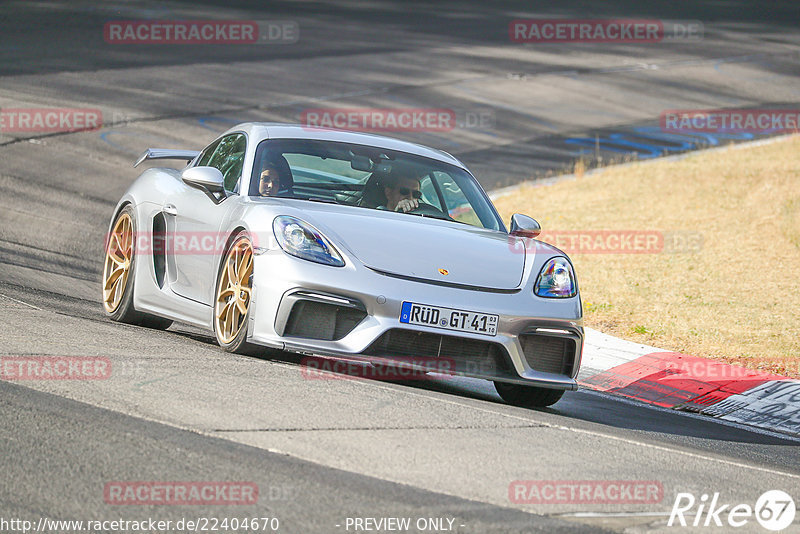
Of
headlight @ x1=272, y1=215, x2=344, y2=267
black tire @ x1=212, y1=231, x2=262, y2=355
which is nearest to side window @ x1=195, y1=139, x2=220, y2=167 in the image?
black tire @ x1=212, y1=231, x2=262, y2=355

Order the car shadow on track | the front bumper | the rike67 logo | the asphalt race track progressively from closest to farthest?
the asphalt race track, the rike67 logo, the front bumper, the car shadow on track

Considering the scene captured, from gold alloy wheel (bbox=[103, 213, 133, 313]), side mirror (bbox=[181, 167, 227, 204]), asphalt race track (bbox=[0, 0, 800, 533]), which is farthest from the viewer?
gold alloy wheel (bbox=[103, 213, 133, 313])

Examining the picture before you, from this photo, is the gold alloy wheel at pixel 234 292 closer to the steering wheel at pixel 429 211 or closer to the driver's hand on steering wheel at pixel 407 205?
the driver's hand on steering wheel at pixel 407 205

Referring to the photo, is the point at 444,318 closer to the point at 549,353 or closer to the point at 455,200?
the point at 549,353

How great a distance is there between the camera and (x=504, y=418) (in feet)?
20.5

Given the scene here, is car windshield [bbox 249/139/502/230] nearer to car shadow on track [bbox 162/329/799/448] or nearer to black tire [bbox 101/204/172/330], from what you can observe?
car shadow on track [bbox 162/329/799/448]

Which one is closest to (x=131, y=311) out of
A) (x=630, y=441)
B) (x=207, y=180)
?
(x=207, y=180)

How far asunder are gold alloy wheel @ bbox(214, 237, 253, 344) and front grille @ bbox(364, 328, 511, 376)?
83cm

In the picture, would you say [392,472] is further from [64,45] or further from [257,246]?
[64,45]

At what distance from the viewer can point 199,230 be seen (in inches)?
306

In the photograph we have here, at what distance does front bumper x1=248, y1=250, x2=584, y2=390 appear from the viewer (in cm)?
652

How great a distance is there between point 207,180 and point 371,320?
5.40 ft

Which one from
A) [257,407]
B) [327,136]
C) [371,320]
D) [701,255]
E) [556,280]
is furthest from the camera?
[701,255]

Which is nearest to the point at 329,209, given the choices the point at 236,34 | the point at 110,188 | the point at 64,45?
the point at 110,188
